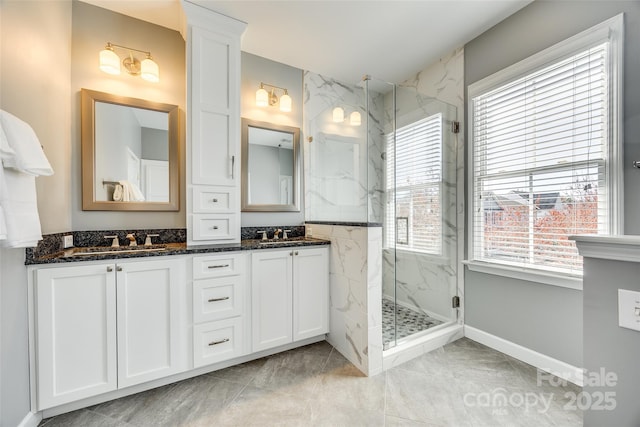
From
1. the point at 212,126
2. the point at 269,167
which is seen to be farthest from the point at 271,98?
the point at 212,126

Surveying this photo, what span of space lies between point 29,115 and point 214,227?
1.19m

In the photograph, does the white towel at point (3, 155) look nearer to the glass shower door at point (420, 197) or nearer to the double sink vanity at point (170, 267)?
the double sink vanity at point (170, 267)

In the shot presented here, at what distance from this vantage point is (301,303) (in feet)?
7.11

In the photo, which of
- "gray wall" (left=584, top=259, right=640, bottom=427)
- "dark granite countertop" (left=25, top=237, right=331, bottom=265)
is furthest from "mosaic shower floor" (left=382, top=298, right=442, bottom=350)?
"gray wall" (left=584, top=259, right=640, bottom=427)

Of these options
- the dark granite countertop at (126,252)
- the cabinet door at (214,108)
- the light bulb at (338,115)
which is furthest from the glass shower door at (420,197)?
the cabinet door at (214,108)

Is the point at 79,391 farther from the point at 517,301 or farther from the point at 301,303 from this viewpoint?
the point at 517,301

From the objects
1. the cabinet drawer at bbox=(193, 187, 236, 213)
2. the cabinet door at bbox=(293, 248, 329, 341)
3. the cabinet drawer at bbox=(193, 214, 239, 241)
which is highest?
the cabinet drawer at bbox=(193, 187, 236, 213)

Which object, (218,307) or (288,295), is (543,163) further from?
(218,307)

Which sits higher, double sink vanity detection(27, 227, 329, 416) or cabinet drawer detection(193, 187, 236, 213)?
cabinet drawer detection(193, 187, 236, 213)

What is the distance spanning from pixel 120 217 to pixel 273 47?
1.98 meters

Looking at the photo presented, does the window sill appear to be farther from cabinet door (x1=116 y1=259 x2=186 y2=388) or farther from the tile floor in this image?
cabinet door (x1=116 y1=259 x2=186 y2=388)

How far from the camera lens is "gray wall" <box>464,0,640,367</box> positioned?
152cm

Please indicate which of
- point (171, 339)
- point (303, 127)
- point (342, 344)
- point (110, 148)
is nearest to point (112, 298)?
point (171, 339)

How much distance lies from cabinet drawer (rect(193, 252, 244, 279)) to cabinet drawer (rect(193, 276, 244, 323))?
4cm
